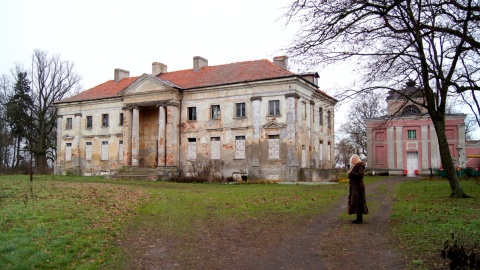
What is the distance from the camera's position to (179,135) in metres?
33.4

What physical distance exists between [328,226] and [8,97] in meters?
49.6

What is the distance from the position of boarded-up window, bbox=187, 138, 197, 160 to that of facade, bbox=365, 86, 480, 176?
21.0 meters

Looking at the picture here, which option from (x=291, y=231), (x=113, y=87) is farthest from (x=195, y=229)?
(x=113, y=87)

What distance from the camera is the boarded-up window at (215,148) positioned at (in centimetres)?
3203

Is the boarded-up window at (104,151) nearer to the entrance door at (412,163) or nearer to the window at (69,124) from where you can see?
the window at (69,124)

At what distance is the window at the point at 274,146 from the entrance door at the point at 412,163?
73.0ft

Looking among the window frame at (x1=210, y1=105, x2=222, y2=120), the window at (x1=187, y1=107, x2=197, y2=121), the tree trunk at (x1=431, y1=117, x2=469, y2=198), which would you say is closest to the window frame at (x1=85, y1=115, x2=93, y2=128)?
the window at (x1=187, y1=107, x2=197, y2=121)

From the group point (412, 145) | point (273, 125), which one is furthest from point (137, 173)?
point (412, 145)

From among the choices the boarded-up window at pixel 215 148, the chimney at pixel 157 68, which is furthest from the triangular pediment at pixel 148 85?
the boarded-up window at pixel 215 148

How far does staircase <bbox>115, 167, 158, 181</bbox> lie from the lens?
31.4m

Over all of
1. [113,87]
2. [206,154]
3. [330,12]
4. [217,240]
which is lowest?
[217,240]

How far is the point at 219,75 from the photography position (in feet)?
110

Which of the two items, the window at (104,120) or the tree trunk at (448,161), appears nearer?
the tree trunk at (448,161)

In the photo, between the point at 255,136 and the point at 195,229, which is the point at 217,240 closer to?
the point at 195,229
